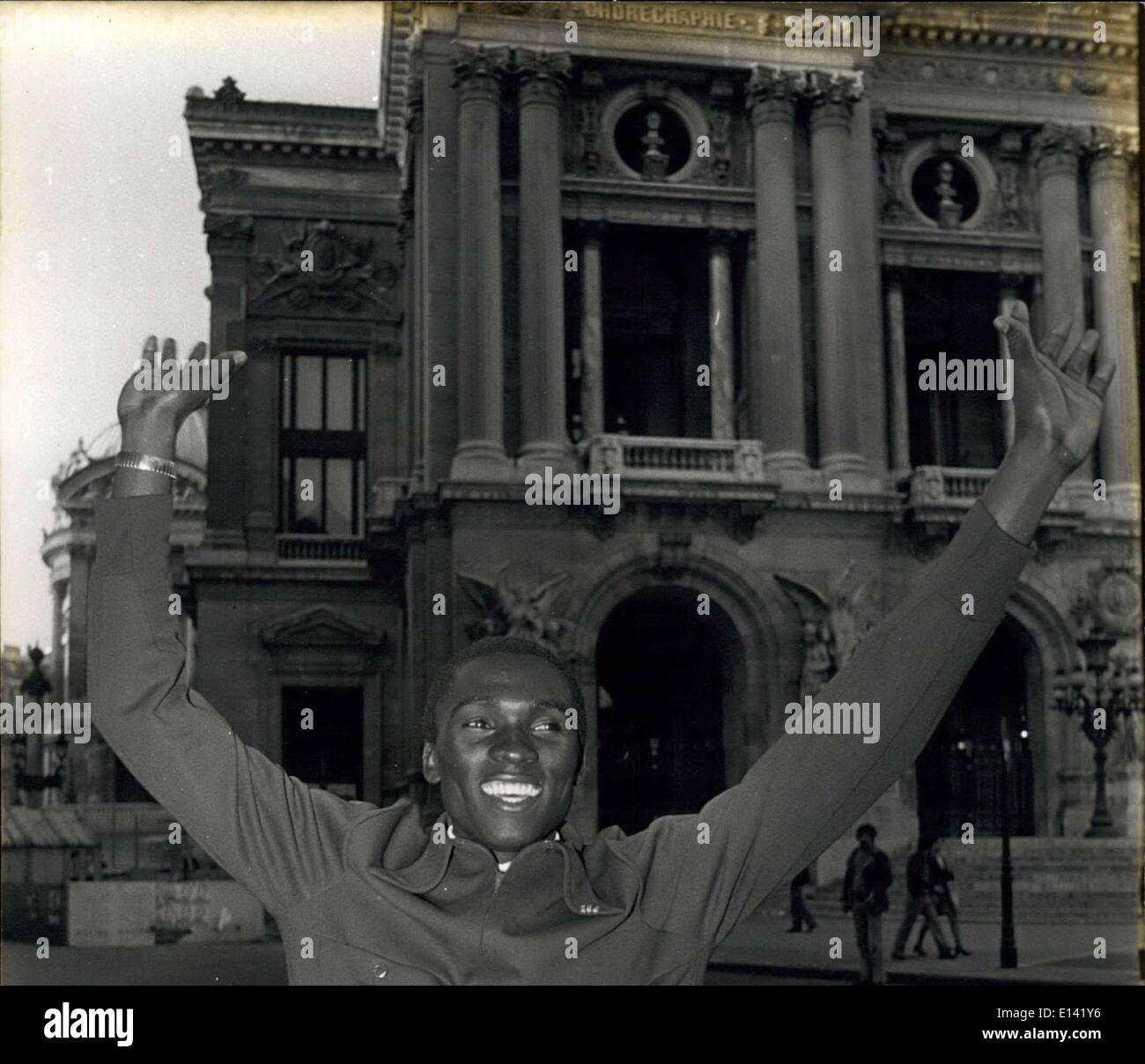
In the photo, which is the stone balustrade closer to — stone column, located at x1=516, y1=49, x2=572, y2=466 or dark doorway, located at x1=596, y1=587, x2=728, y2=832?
stone column, located at x1=516, y1=49, x2=572, y2=466

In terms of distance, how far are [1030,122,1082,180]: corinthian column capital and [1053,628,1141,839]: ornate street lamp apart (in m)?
6.34

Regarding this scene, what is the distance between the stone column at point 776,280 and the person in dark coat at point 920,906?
226 inches

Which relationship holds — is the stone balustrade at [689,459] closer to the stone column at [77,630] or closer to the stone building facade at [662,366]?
the stone building facade at [662,366]

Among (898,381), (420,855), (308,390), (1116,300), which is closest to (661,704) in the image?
(898,381)

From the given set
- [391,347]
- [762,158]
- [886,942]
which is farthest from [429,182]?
[886,942]

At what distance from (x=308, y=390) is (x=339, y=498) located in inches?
69.3

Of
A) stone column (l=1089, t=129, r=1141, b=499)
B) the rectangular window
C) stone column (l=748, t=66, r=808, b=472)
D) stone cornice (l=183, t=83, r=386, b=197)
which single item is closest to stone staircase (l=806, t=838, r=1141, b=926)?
stone column (l=1089, t=129, r=1141, b=499)

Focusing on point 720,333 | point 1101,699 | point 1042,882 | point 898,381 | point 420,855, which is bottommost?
point 420,855

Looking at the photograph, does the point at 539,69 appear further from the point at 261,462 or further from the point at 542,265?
the point at 261,462

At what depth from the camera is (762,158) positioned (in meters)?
22.7

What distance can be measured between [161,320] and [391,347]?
5.48 metres

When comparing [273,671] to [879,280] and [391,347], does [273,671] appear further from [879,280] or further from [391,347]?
[879,280]

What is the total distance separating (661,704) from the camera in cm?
2242

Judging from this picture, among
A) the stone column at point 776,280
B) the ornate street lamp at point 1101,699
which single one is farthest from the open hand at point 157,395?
the stone column at point 776,280
